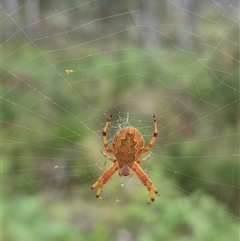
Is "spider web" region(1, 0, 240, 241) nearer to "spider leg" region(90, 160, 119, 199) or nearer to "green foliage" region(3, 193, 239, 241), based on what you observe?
"green foliage" region(3, 193, 239, 241)

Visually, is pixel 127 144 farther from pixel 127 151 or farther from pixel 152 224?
pixel 152 224

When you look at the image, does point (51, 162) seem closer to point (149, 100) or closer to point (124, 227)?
point (149, 100)

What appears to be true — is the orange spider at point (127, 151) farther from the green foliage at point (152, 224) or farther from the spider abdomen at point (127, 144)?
the green foliage at point (152, 224)

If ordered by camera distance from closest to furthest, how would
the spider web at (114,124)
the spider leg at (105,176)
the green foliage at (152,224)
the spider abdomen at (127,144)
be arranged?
the spider abdomen at (127,144) → the green foliage at (152,224) → the spider leg at (105,176) → the spider web at (114,124)

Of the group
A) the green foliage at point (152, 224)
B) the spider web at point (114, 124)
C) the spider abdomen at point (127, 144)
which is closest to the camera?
the spider abdomen at point (127, 144)

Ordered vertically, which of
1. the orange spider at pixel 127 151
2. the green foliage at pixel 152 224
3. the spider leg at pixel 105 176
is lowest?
the green foliage at pixel 152 224

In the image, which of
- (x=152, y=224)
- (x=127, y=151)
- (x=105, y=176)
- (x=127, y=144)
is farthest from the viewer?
(x=105, y=176)

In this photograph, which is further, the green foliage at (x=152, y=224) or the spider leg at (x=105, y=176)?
the spider leg at (x=105, y=176)

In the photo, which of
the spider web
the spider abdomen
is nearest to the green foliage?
the spider web

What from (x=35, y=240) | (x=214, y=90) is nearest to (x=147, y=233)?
(x=35, y=240)

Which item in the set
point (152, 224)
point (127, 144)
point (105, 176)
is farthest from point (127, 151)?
point (152, 224)

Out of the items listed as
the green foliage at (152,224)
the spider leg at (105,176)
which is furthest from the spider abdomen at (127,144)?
the green foliage at (152,224)
